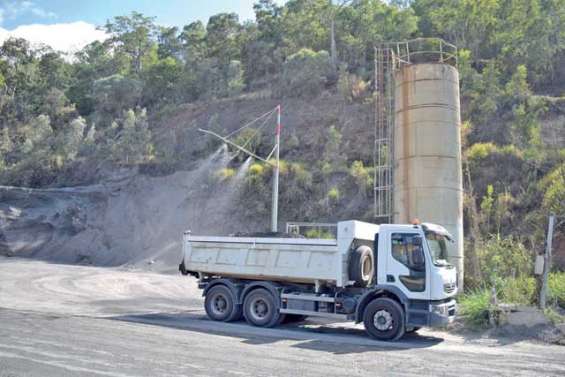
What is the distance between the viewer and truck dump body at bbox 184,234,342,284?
1445 centimetres

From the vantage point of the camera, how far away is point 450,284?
13805 millimetres

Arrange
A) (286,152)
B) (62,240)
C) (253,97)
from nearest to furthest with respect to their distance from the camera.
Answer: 1. (62,240)
2. (286,152)
3. (253,97)

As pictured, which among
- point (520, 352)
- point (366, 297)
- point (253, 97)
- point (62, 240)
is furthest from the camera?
point (253, 97)

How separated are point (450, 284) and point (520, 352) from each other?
2.12m

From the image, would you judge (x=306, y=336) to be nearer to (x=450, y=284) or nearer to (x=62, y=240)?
(x=450, y=284)

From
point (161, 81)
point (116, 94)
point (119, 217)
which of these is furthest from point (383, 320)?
point (161, 81)

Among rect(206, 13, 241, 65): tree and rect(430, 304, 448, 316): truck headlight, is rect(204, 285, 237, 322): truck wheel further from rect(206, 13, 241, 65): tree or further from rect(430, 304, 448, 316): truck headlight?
rect(206, 13, 241, 65): tree

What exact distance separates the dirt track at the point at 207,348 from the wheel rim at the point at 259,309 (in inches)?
17.1

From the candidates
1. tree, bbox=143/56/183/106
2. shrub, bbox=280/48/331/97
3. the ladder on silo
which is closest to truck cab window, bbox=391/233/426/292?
the ladder on silo

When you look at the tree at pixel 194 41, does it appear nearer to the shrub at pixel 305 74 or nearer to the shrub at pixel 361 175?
the shrub at pixel 305 74

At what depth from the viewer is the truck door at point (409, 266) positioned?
13289 millimetres

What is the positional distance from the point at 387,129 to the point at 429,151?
3170 millimetres

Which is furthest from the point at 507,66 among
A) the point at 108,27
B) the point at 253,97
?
the point at 108,27

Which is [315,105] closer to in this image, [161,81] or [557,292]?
[161,81]
